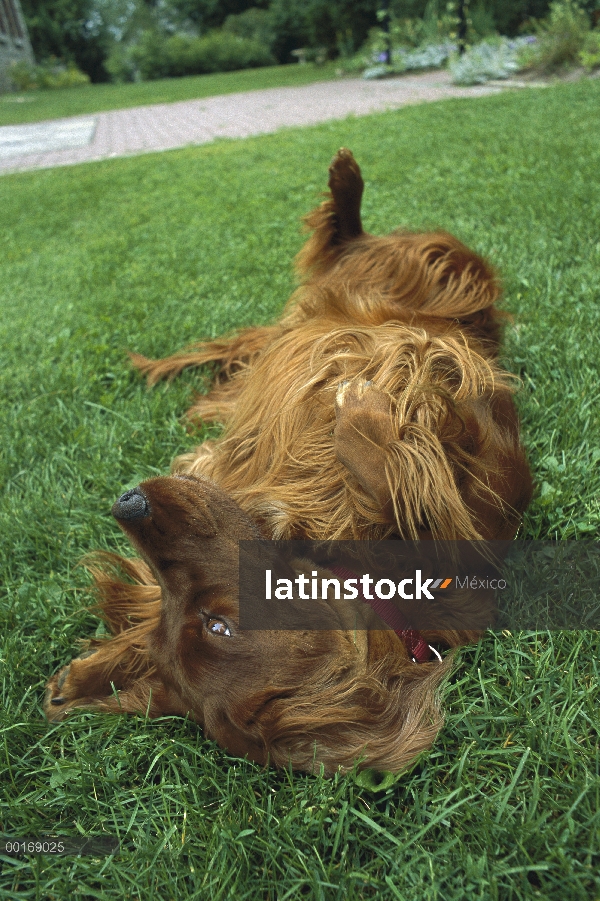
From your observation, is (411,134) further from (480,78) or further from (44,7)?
(44,7)

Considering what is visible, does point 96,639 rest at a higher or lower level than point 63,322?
lower

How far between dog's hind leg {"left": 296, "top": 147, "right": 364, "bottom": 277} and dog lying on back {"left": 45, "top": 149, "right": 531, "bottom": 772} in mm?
605

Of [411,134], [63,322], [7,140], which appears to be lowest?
[63,322]

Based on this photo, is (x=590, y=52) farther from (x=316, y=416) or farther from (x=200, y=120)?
(x=316, y=416)

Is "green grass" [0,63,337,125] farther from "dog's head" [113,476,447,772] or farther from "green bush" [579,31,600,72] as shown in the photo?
"dog's head" [113,476,447,772]

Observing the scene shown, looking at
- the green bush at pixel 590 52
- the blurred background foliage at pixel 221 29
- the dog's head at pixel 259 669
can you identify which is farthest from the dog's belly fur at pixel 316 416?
the blurred background foliage at pixel 221 29

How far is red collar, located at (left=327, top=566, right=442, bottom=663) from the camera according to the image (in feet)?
5.54

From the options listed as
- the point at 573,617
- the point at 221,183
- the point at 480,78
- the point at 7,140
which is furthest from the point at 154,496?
the point at 480,78

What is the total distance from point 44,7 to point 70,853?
130 feet

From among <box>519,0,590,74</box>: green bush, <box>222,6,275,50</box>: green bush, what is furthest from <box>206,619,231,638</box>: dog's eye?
<box>222,6,275,50</box>: green bush

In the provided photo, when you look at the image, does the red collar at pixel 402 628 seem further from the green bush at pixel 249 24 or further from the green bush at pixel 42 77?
the green bush at pixel 249 24

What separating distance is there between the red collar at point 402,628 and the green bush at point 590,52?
35.3ft

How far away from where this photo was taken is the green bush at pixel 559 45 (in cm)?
1065

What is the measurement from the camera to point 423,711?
1565 millimetres
